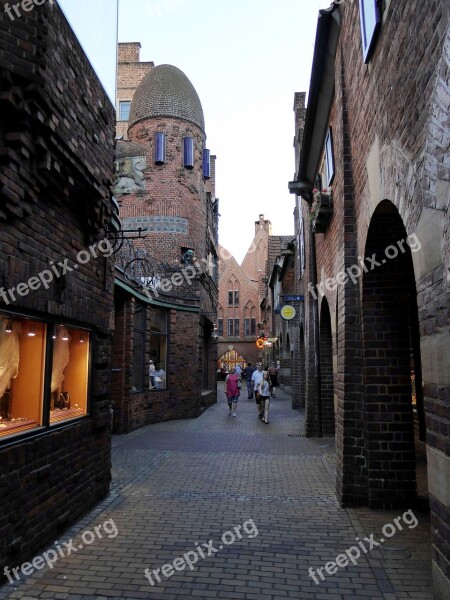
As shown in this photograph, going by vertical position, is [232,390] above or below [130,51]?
below

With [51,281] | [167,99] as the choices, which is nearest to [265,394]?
[51,281]

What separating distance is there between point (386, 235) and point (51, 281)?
387 centimetres

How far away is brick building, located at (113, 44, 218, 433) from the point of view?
14914mm

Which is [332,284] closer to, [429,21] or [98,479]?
[98,479]

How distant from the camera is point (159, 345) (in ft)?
52.5

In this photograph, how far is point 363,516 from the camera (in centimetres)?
596

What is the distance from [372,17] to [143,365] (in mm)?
11223

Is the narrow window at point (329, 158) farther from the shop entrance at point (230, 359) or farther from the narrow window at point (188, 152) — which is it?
the shop entrance at point (230, 359)

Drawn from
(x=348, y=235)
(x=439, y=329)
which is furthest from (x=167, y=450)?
(x=439, y=329)

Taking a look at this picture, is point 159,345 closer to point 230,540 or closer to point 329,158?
point 329,158

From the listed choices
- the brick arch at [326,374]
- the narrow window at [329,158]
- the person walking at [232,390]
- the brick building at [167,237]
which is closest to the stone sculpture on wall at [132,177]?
the brick building at [167,237]

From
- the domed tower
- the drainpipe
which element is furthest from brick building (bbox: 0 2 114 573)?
the domed tower

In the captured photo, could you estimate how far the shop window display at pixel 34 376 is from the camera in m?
4.76

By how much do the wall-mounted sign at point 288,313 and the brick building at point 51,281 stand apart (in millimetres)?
12498
